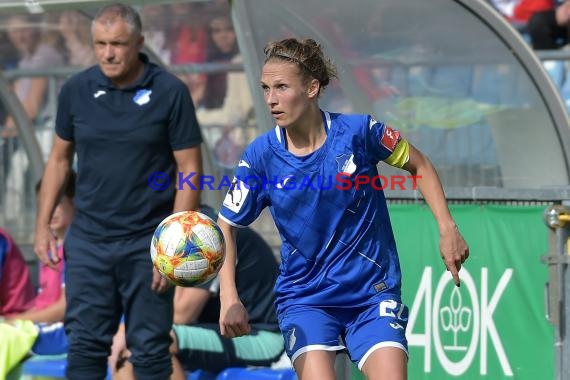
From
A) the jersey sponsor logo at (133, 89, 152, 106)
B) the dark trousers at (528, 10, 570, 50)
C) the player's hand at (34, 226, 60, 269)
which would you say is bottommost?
the player's hand at (34, 226, 60, 269)

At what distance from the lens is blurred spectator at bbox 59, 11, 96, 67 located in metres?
9.45

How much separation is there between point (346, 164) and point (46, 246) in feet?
8.24

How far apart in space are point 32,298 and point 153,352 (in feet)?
7.67

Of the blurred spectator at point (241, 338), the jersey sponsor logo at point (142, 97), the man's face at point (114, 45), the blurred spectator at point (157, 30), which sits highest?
the blurred spectator at point (157, 30)

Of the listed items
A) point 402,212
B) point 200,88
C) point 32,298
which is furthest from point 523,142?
point 32,298

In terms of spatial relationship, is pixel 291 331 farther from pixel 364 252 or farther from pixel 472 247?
pixel 472 247

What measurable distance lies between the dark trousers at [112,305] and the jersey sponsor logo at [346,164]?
1.99 meters

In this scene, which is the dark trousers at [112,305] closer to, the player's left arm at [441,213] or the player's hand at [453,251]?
the player's left arm at [441,213]

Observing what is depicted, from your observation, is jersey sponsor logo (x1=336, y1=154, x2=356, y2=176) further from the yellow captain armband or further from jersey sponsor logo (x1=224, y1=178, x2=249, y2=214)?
jersey sponsor logo (x1=224, y1=178, x2=249, y2=214)

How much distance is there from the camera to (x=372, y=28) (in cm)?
824

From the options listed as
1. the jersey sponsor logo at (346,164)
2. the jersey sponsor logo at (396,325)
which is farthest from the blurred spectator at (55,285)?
the jersey sponsor logo at (396,325)

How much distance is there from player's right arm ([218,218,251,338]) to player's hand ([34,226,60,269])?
190 centimetres

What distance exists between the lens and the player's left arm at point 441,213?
5270 mm

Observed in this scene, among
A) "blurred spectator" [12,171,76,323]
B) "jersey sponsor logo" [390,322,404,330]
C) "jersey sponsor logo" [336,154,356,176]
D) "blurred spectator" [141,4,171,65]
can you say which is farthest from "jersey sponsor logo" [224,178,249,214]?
"blurred spectator" [141,4,171,65]
